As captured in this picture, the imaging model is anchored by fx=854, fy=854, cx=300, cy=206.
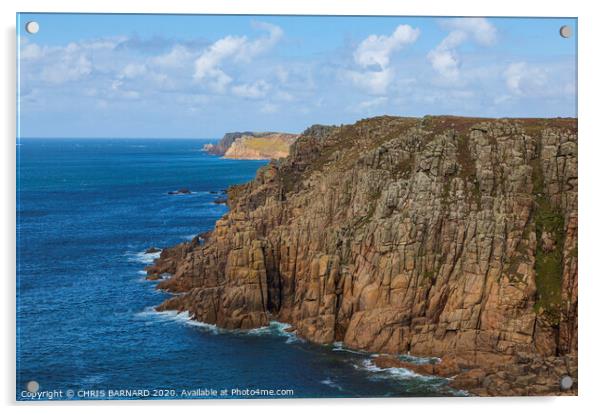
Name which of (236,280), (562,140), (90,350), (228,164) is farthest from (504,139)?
(228,164)

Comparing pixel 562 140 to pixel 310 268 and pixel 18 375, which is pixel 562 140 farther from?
pixel 18 375

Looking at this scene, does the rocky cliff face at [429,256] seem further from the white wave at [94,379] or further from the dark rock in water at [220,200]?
the dark rock in water at [220,200]

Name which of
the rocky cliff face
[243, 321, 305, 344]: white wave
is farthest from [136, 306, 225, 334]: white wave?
[243, 321, 305, 344]: white wave

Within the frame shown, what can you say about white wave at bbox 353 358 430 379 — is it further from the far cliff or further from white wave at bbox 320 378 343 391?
the far cliff

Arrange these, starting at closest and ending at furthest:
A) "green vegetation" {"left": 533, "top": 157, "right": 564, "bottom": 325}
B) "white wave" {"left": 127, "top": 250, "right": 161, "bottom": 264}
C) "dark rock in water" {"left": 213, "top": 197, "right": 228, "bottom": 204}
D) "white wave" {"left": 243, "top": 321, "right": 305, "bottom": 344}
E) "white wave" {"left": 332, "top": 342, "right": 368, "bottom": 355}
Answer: "green vegetation" {"left": 533, "top": 157, "right": 564, "bottom": 325}, "white wave" {"left": 332, "top": 342, "right": 368, "bottom": 355}, "white wave" {"left": 243, "top": 321, "right": 305, "bottom": 344}, "white wave" {"left": 127, "top": 250, "right": 161, "bottom": 264}, "dark rock in water" {"left": 213, "top": 197, "right": 228, "bottom": 204}

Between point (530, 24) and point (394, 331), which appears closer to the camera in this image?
point (530, 24)

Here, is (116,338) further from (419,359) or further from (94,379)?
(419,359)
